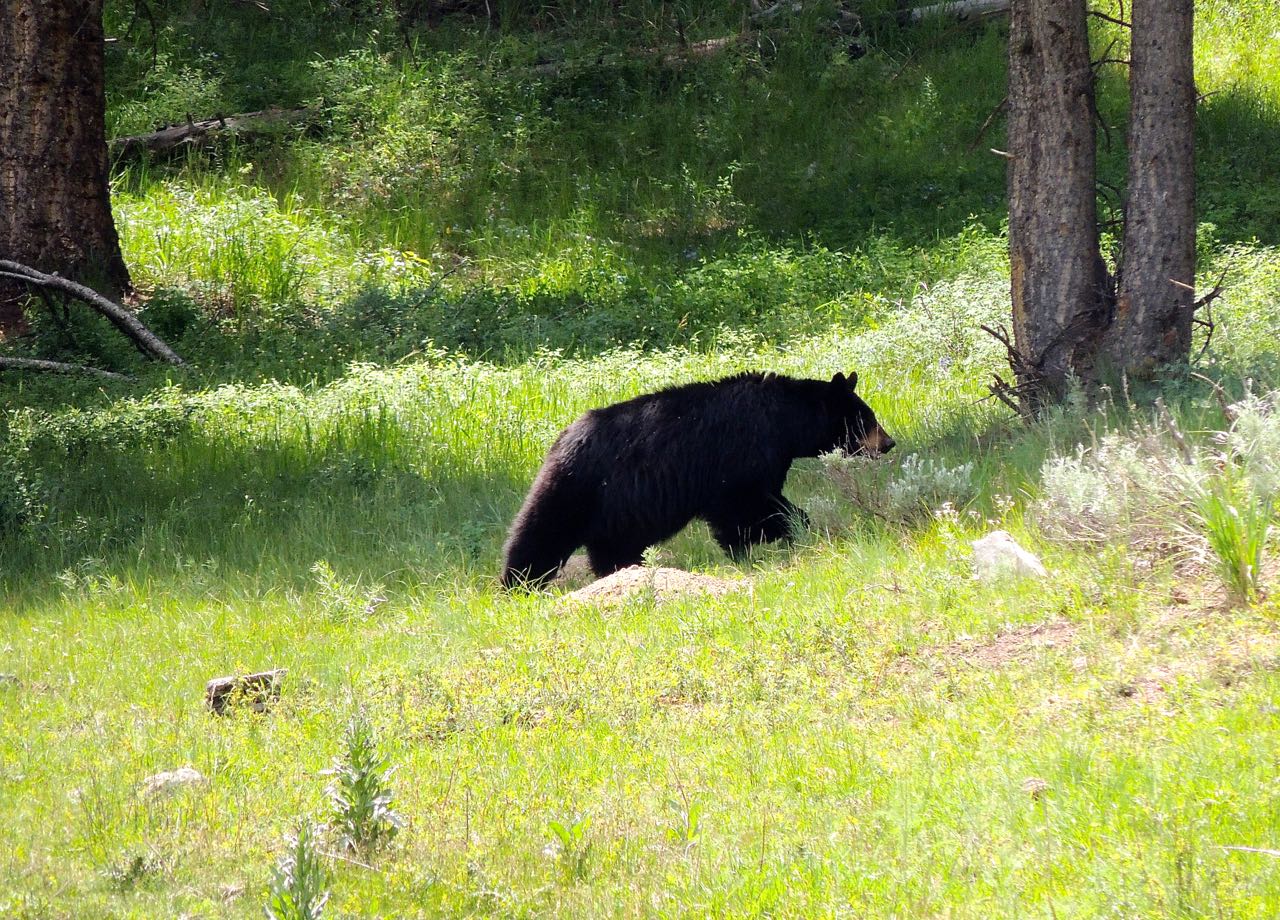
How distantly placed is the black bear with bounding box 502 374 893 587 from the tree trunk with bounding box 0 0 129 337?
8474 mm

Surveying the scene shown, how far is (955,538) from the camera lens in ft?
24.2

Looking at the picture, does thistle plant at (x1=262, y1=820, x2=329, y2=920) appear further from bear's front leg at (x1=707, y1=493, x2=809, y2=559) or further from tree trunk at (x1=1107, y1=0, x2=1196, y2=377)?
tree trunk at (x1=1107, y1=0, x2=1196, y2=377)

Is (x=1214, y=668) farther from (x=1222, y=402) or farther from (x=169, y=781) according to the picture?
(x=169, y=781)

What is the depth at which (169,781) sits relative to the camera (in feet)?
16.4

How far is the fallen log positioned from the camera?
20078mm

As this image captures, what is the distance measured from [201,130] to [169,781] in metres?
17.3

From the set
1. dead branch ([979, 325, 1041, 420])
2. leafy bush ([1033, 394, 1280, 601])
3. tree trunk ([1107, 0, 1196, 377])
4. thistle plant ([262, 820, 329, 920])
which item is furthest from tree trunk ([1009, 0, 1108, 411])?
thistle plant ([262, 820, 329, 920])

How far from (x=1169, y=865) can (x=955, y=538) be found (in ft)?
13.1

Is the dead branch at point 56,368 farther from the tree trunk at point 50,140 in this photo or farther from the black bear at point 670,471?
the black bear at point 670,471

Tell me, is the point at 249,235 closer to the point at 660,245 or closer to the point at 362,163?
the point at 362,163

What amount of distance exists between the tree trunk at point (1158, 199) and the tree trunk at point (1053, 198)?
273mm

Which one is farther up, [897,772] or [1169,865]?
[1169,865]

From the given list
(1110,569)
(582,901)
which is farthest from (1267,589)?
(582,901)

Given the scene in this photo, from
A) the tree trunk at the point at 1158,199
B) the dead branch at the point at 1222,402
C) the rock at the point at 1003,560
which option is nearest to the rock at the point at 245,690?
the rock at the point at 1003,560
